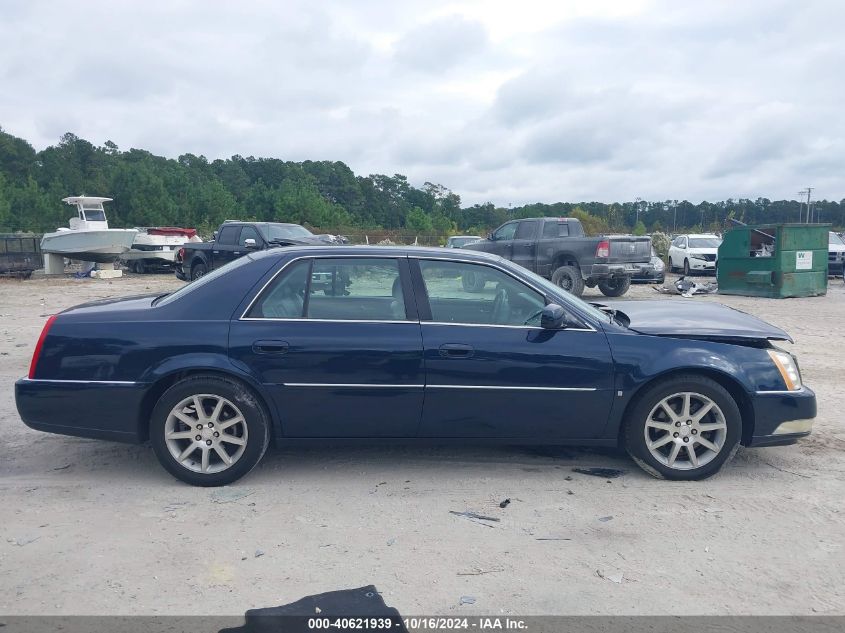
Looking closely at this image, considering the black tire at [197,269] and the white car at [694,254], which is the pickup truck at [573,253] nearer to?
the black tire at [197,269]

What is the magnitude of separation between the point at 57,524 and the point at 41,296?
15.2 m

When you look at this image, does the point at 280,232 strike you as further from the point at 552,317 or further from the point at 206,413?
the point at 552,317

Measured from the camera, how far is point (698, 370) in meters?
4.58

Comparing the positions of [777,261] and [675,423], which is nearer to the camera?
[675,423]

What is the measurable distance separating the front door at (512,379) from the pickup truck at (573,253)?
1054 cm

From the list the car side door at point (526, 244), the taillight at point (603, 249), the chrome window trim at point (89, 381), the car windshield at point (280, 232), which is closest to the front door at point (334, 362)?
the chrome window trim at point (89, 381)

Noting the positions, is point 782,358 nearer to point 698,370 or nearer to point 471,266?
point 698,370

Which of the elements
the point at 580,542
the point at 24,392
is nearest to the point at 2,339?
the point at 24,392

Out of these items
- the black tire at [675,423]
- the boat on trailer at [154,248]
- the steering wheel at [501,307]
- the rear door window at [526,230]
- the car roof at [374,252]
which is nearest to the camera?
the black tire at [675,423]

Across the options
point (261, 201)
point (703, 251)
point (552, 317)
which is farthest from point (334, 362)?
point (261, 201)

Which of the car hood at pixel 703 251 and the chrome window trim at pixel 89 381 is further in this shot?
the car hood at pixel 703 251

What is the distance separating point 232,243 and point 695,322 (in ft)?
47.9

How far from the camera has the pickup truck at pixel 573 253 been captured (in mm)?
15344

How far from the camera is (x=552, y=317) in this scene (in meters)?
4.45
